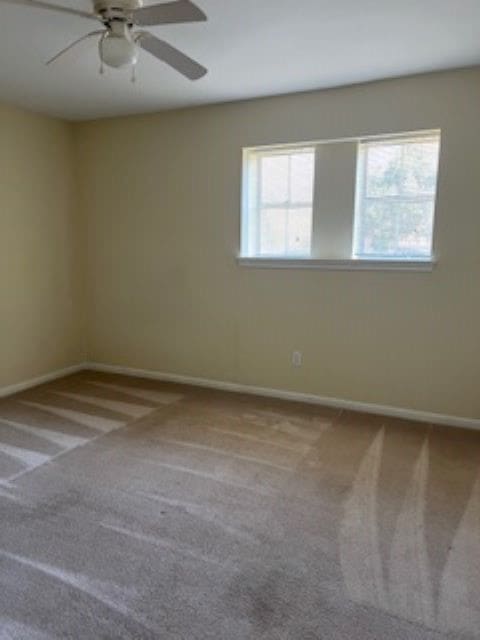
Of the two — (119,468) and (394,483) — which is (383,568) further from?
(119,468)

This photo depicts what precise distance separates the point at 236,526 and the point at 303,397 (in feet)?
6.08

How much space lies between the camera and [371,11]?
2270mm

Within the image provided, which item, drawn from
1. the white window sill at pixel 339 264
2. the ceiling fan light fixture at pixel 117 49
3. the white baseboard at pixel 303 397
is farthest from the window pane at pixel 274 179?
the ceiling fan light fixture at pixel 117 49

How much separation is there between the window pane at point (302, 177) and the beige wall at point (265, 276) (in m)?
0.20

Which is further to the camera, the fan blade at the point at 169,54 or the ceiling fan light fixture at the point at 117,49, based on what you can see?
the fan blade at the point at 169,54

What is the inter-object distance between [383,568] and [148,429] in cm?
193

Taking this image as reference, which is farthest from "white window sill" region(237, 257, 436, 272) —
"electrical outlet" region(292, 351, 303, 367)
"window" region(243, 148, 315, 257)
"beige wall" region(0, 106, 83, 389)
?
"beige wall" region(0, 106, 83, 389)

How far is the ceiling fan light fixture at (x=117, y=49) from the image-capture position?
1.93 m

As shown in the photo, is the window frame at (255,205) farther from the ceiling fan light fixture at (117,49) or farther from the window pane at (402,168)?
the ceiling fan light fixture at (117,49)

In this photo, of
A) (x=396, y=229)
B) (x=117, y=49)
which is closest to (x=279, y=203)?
(x=396, y=229)

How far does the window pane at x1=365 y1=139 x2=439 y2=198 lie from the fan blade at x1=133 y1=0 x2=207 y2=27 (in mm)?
2017

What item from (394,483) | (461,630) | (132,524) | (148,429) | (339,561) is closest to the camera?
(461,630)

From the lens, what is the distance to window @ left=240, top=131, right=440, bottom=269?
3391 millimetres

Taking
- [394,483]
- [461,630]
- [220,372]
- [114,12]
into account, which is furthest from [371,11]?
[220,372]
